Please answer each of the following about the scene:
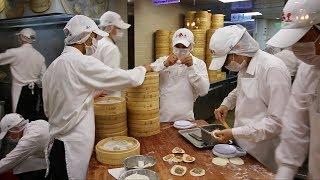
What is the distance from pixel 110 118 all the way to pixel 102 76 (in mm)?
425

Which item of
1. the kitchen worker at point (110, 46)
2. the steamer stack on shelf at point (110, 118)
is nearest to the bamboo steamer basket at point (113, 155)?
the steamer stack on shelf at point (110, 118)

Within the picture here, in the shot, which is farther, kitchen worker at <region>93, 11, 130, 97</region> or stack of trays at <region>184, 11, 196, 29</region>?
stack of trays at <region>184, 11, 196, 29</region>

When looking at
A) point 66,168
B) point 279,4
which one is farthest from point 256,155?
point 279,4

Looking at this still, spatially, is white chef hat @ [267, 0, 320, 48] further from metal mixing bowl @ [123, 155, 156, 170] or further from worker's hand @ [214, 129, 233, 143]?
metal mixing bowl @ [123, 155, 156, 170]

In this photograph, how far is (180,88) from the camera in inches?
140

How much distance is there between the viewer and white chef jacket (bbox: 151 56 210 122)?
→ 351 centimetres

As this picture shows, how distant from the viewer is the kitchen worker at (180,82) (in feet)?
11.4

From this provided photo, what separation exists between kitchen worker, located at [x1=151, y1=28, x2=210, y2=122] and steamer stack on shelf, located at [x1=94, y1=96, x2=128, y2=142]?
0.85 metres

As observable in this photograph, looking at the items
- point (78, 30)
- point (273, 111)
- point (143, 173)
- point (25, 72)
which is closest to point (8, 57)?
point (25, 72)

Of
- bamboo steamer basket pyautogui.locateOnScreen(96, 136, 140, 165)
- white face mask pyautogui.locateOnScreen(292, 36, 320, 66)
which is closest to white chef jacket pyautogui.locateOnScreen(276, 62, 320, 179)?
white face mask pyautogui.locateOnScreen(292, 36, 320, 66)

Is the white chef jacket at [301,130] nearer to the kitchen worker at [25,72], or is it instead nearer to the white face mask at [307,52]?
the white face mask at [307,52]

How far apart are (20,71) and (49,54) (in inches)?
29.6

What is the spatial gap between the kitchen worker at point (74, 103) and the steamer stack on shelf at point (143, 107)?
0.56ft

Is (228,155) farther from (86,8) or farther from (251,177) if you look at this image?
(86,8)
